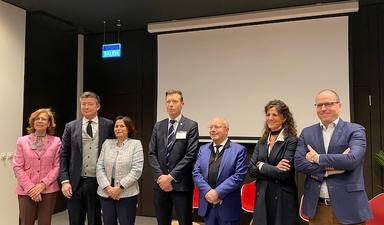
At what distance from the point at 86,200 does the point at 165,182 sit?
0.81 meters

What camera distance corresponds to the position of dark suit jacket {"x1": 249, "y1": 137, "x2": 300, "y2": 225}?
2.88 meters

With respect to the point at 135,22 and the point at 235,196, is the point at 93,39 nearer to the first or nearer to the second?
the point at 135,22

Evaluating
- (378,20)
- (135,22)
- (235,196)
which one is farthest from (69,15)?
(378,20)

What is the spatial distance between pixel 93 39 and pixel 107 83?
851 millimetres

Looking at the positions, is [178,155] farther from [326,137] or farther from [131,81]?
[131,81]

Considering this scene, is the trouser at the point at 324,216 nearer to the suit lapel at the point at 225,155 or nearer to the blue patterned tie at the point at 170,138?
the suit lapel at the point at 225,155

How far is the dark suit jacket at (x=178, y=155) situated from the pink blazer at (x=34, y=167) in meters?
0.97

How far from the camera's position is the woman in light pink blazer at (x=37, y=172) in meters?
3.50

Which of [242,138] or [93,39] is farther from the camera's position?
[93,39]

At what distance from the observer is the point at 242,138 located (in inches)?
210

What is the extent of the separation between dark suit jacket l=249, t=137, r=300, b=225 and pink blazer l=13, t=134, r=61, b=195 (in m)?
1.93

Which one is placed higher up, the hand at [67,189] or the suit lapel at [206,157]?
the suit lapel at [206,157]

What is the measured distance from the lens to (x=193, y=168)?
3385 millimetres

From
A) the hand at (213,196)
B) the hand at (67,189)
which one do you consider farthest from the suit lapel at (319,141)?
the hand at (67,189)
